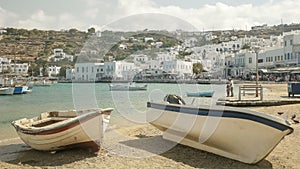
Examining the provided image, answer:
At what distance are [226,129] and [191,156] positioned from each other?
1240mm

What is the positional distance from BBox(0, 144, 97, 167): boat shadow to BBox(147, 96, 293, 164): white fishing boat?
2.32 metres

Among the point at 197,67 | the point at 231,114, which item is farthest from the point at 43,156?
the point at 197,67

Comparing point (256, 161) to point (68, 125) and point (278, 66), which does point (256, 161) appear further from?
point (278, 66)

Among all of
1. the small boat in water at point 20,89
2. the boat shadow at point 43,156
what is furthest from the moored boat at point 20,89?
the boat shadow at point 43,156

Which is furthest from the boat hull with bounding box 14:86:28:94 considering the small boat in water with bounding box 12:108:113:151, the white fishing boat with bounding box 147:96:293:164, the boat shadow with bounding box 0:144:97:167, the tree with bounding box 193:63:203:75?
the white fishing boat with bounding box 147:96:293:164

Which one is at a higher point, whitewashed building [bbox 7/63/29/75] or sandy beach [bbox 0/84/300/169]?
whitewashed building [bbox 7/63/29/75]

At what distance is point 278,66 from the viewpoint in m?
64.4

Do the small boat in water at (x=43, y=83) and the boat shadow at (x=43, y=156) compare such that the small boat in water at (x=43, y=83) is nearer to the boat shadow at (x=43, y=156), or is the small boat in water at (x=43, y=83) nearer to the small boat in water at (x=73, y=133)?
the boat shadow at (x=43, y=156)

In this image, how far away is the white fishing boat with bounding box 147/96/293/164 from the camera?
260 inches

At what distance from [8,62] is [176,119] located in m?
135

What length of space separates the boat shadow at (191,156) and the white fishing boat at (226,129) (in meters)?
0.12

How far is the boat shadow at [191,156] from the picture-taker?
23.5ft

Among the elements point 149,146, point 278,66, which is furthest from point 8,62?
point 149,146

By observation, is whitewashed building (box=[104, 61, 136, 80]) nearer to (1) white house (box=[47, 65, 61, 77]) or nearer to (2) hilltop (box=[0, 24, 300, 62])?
(2) hilltop (box=[0, 24, 300, 62])
